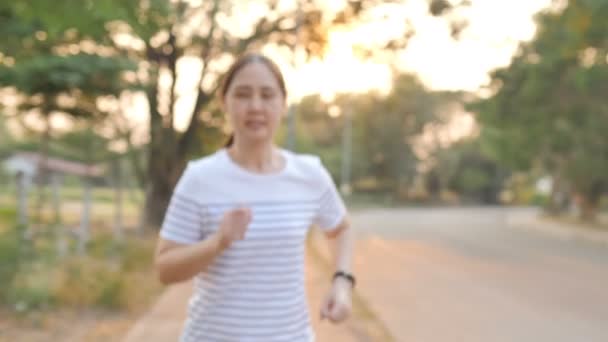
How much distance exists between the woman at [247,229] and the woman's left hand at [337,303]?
4.3 inches

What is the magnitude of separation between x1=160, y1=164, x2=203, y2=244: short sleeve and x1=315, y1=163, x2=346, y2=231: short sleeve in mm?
402

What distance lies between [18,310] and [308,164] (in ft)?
19.0

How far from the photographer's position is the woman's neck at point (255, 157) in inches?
85.3

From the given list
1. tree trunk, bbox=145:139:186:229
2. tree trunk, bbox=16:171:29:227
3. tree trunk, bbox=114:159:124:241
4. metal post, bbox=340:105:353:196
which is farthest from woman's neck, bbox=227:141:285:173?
metal post, bbox=340:105:353:196

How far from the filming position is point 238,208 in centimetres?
201

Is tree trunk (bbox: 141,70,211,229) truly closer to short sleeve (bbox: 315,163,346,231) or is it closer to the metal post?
short sleeve (bbox: 315,163,346,231)

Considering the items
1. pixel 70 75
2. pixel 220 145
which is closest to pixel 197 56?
pixel 220 145

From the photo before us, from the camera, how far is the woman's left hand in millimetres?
2309

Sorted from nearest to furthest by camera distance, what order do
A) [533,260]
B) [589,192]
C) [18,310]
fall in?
[18,310]
[533,260]
[589,192]

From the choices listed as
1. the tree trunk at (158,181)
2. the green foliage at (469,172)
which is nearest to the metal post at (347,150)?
the green foliage at (469,172)

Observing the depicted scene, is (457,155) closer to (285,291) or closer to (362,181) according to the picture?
(362,181)

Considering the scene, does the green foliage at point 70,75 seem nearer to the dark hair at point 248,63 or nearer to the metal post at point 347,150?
the dark hair at point 248,63

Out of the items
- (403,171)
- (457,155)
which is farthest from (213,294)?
(457,155)

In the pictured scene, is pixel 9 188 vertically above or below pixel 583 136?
below
